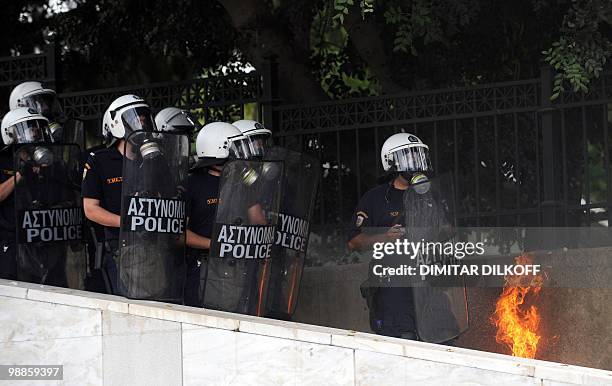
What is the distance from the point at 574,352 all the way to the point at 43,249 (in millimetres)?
3537

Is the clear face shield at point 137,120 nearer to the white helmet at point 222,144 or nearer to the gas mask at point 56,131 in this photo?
the white helmet at point 222,144

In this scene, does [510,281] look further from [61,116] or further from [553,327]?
[61,116]

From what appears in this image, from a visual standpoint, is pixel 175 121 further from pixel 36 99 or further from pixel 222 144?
pixel 36 99

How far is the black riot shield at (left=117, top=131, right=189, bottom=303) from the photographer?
731cm

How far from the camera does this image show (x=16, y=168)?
25.9 ft

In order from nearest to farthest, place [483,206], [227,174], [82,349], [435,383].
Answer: [435,383] < [82,349] < [227,174] < [483,206]

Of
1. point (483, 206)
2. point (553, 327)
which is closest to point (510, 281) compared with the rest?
point (553, 327)

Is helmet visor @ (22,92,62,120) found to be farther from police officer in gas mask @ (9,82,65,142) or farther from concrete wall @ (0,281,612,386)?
concrete wall @ (0,281,612,386)

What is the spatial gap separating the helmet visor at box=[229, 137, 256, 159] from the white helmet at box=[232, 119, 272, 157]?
48mm

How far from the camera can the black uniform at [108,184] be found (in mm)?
7621

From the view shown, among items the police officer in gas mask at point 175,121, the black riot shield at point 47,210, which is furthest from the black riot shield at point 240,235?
the police officer in gas mask at point 175,121

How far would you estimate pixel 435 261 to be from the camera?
26.4 feet

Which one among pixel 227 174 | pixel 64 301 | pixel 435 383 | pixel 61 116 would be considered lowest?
pixel 435 383

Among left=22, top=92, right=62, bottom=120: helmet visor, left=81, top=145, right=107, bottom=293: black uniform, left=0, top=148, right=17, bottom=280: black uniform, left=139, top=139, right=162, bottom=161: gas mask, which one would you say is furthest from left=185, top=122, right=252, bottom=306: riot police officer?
left=22, top=92, right=62, bottom=120: helmet visor
